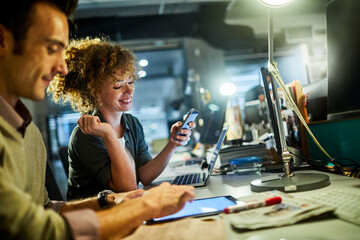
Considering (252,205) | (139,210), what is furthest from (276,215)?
(139,210)

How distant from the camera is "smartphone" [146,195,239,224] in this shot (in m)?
0.79

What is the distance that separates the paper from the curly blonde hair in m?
1.04

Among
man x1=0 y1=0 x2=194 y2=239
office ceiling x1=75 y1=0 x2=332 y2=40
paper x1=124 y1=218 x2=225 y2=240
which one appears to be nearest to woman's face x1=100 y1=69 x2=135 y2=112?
man x1=0 y1=0 x2=194 y2=239

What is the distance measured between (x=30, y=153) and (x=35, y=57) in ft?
1.01

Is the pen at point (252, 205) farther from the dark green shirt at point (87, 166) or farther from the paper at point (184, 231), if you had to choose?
the dark green shirt at point (87, 166)

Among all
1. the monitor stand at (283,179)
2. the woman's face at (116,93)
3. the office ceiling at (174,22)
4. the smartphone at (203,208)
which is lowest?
the smartphone at (203,208)

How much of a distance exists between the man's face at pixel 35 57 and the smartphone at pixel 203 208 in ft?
1.60

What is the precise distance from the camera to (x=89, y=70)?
153 centimetres

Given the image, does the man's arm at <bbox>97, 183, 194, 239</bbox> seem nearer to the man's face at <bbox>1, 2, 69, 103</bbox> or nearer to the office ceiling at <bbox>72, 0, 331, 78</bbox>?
the man's face at <bbox>1, 2, 69, 103</bbox>

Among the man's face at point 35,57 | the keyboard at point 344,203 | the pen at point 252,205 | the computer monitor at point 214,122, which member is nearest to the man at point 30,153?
the man's face at point 35,57

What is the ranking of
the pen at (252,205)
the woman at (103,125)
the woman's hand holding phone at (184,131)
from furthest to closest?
the woman's hand holding phone at (184,131) < the woman at (103,125) < the pen at (252,205)

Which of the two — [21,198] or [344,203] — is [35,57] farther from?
[344,203]

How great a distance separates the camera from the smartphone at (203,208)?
79 cm

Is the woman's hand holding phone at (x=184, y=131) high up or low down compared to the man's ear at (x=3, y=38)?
down
